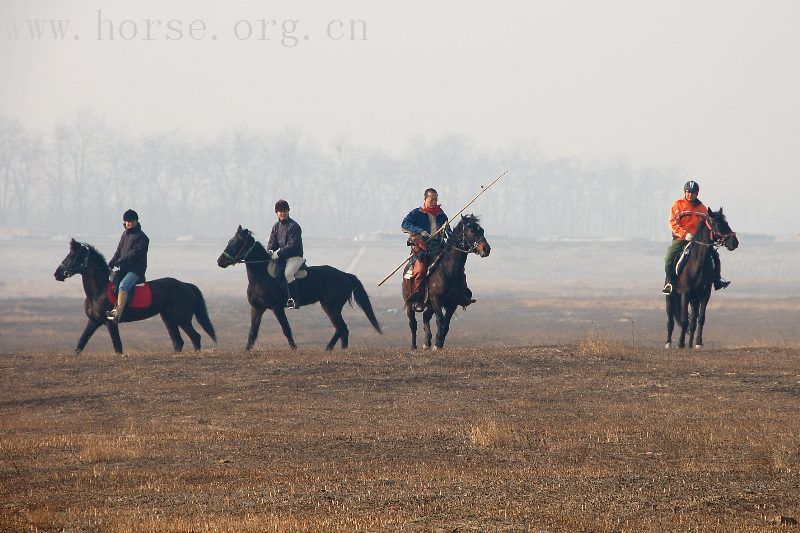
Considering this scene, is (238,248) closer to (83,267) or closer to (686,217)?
(83,267)

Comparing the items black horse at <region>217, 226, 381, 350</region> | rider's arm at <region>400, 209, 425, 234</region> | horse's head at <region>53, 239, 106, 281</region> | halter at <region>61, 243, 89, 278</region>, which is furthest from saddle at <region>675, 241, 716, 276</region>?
halter at <region>61, 243, 89, 278</region>

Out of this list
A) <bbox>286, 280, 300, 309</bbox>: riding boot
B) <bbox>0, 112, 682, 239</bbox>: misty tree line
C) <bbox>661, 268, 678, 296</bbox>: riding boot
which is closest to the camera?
<bbox>286, 280, 300, 309</bbox>: riding boot

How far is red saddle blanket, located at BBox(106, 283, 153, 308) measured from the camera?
68.1ft

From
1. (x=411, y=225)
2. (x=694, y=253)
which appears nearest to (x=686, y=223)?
(x=694, y=253)

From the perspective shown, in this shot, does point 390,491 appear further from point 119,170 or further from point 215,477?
point 119,170

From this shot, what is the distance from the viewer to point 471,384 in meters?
16.9

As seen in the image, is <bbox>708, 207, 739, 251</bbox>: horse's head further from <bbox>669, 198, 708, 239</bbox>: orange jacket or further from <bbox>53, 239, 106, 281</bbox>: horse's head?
<bbox>53, 239, 106, 281</bbox>: horse's head

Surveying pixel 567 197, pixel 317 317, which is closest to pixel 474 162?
pixel 567 197

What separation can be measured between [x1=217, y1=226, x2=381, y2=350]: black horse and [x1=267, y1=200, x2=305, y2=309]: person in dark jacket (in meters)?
0.14

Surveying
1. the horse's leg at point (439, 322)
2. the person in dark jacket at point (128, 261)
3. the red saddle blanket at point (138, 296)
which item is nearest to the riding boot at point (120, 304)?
the person in dark jacket at point (128, 261)

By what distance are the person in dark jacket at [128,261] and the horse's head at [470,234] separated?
5563 mm

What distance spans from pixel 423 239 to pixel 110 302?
5.58 meters

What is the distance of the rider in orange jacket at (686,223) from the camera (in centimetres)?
2103

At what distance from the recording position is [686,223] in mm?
21125
